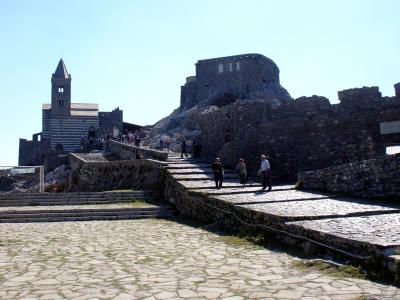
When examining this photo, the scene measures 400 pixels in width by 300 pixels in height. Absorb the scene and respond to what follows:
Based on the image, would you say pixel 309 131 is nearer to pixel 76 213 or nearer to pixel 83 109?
pixel 76 213

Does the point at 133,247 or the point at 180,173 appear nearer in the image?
the point at 133,247

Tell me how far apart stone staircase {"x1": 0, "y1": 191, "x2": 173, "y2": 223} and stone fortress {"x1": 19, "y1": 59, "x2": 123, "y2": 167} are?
4564 cm

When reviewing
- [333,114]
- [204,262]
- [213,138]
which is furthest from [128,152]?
[204,262]

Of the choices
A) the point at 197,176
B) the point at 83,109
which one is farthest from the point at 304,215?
the point at 83,109

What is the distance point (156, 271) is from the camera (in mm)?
7055

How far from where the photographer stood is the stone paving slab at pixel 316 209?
9.76 m

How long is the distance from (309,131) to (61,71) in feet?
207

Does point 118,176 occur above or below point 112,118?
below

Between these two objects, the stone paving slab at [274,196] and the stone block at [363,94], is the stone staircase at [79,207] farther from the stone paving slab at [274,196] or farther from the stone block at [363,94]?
the stone block at [363,94]

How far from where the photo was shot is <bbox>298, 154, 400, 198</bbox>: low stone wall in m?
12.8

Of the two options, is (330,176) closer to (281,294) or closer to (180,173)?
(180,173)

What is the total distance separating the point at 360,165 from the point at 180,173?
829cm

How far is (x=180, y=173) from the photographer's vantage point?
63.3 feet

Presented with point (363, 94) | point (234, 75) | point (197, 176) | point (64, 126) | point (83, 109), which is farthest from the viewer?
point (83, 109)
